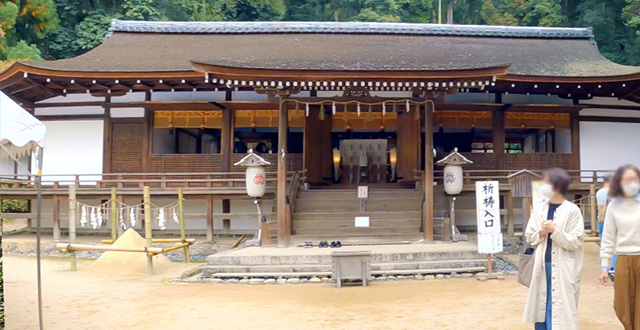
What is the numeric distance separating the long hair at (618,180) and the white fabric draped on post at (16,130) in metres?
5.90

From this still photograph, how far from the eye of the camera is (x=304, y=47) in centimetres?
1554

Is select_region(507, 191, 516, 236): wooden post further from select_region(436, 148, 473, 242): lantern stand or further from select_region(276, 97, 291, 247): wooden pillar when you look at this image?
select_region(276, 97, 291, 247): wooden pillar

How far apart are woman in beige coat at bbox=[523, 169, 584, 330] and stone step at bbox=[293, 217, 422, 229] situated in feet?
25.0

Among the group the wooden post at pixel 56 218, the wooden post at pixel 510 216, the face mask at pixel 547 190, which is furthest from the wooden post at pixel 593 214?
the wooden post at pixel 56 218

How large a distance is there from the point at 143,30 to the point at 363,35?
7.22 m

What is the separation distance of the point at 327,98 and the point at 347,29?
19.6 feet

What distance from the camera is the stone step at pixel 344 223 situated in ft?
39.4

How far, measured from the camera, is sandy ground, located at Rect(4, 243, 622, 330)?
250 inches

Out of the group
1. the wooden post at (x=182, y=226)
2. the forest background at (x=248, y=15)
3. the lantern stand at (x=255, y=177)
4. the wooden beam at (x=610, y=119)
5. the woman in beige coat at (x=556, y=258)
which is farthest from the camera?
the forest background at (x=248, y=15)

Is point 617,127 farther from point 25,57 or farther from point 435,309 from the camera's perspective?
point 25,57

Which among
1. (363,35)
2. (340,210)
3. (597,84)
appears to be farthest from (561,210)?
(363,35)

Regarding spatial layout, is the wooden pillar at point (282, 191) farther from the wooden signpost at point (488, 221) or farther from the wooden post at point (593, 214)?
the wooden post at point (593, 214)

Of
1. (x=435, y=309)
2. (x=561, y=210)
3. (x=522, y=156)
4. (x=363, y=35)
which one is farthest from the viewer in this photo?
(x=363, y=35)

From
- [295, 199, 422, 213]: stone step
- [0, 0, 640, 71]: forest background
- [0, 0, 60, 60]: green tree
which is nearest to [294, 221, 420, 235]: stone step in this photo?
[295, 199, 422, 213]: stone step
